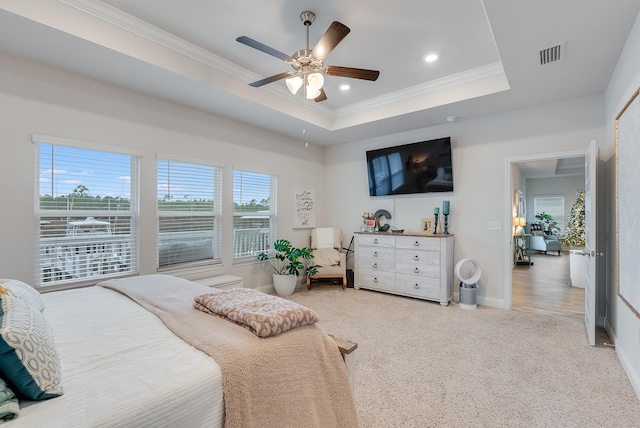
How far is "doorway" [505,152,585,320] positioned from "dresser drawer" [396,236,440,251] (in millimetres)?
917

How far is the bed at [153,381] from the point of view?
871mm

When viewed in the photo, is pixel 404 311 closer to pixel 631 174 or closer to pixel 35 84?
pixel 631 174

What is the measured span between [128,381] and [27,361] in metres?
0.28

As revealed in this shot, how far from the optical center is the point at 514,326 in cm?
325

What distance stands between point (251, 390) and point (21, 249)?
108 inches

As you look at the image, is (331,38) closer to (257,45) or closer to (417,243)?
(257,45)

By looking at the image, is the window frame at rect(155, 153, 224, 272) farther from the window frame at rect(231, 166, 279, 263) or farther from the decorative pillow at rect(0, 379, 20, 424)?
the decorative pillow at rect(0, 379, 20, 424)

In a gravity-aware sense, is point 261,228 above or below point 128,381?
above

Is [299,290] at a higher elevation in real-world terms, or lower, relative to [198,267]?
lower

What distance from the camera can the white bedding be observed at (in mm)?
848

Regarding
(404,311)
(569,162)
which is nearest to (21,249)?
(404,311)

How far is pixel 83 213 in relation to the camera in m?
2.95

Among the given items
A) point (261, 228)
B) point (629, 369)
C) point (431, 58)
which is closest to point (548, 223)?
point (629, 369)

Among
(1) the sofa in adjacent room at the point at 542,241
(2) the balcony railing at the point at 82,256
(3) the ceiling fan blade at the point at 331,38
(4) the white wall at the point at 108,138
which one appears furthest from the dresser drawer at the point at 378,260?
(1) the sofa in adjacent room at the point at 542,241
